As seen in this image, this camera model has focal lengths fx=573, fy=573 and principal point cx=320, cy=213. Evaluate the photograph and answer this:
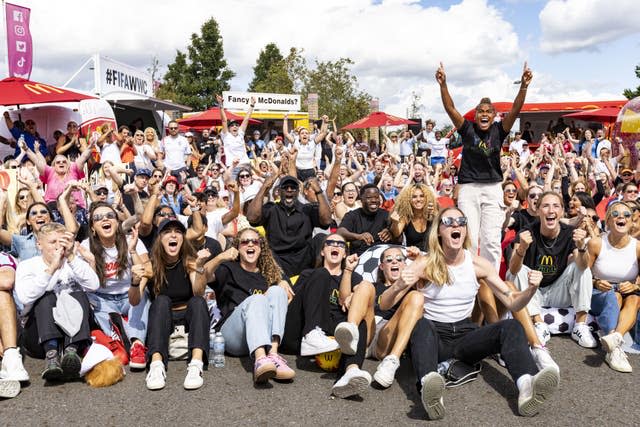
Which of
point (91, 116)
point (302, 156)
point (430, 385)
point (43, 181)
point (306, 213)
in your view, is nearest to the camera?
point (430, 385)

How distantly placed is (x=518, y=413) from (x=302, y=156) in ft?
25.8

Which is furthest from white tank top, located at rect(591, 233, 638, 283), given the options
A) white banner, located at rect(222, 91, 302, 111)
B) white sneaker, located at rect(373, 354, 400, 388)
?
white banner, located at rect(222, 91, 302, 111)

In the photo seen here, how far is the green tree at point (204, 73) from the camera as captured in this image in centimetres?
4256

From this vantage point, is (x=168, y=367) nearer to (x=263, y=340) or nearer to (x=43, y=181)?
(x=263, y=340)

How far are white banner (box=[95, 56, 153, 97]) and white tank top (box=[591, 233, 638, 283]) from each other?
14.3m

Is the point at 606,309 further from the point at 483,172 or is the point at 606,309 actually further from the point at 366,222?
the point at 366,222

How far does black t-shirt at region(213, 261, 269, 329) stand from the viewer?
4957 mm

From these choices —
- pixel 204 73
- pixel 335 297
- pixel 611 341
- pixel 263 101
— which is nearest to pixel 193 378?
pixel 335 297

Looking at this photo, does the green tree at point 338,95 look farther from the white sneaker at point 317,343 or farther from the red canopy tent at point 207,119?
the white sneaker at point 317,343

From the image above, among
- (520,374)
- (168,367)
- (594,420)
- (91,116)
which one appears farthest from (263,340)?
(91,116)

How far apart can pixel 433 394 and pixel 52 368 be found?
2.75m

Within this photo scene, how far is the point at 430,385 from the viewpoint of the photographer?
3.62 metres

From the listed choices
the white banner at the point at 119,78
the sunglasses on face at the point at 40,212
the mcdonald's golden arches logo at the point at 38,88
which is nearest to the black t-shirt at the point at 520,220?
the sunglasses on face at the point at 40,212

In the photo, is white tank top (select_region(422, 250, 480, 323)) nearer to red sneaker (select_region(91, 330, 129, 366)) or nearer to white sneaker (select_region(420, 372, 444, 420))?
white sneaker (select_region(420, 372, 444, 420))
